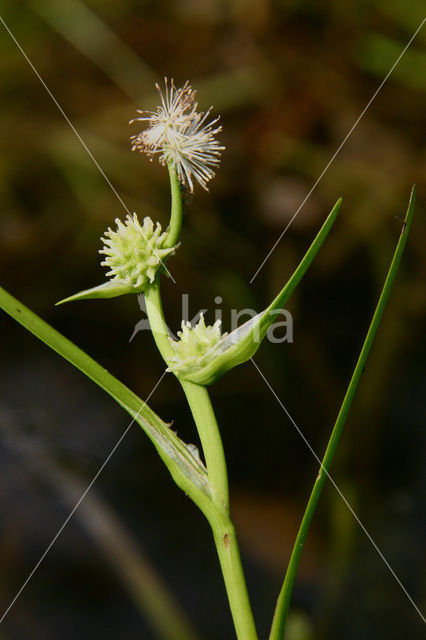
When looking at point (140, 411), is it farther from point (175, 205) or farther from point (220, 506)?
point (175, 205)

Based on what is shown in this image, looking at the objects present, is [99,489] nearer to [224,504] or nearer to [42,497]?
[42,497]

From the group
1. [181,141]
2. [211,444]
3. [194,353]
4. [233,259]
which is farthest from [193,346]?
[233,259]

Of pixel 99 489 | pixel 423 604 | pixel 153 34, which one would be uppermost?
pixel 153 34

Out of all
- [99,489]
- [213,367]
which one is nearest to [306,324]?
[99,489]

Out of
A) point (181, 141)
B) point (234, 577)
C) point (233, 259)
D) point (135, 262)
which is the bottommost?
point (234, 577)

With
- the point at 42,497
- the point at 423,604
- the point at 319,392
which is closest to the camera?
the point at 423,604

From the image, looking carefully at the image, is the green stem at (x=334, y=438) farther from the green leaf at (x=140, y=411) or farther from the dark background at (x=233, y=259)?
the dark background at (x=233, y=259)

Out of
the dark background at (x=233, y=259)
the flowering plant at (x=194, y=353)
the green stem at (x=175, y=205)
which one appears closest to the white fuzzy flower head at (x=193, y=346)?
the flowering plant at (x=194, y=353)
